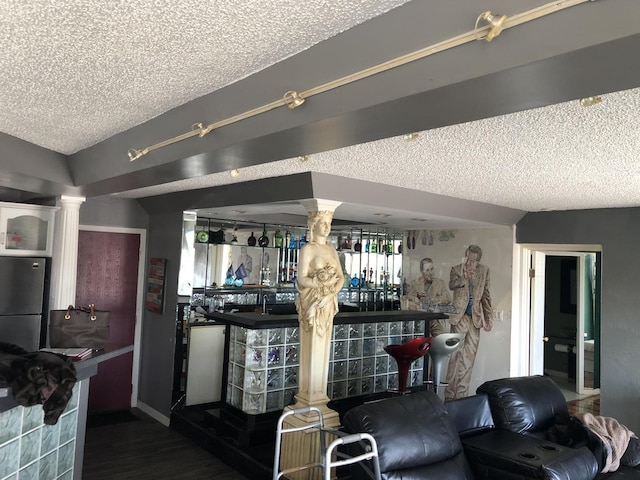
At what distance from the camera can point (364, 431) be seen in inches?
114

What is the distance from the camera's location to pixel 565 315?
763cm

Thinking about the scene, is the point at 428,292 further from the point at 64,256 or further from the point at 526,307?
the point at 64,256

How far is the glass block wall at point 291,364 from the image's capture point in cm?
449

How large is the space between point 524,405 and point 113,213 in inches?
182

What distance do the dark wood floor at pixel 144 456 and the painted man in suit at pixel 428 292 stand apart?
3288mm

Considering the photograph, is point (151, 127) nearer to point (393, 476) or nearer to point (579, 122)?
point (579, 122)

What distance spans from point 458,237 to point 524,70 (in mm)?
5370

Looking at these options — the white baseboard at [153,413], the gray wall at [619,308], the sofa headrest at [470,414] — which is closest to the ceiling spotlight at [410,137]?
the sofa headrest at [470,414]

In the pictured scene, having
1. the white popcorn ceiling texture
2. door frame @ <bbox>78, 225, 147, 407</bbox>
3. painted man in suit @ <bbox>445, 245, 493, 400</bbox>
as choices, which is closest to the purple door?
door frame @ <bbox>78, 225, 147, 407</bbox>

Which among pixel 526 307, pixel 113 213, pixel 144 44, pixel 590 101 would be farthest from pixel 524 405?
pixel 113 213

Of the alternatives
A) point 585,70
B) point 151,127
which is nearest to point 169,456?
point 151,127

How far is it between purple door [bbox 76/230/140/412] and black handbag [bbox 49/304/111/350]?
265cm

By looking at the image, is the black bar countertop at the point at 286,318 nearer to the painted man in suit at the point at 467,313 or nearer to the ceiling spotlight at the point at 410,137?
the painted man in suit at the point at 467,313

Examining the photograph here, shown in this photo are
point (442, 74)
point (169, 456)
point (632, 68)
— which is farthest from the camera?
point (169, 456)
